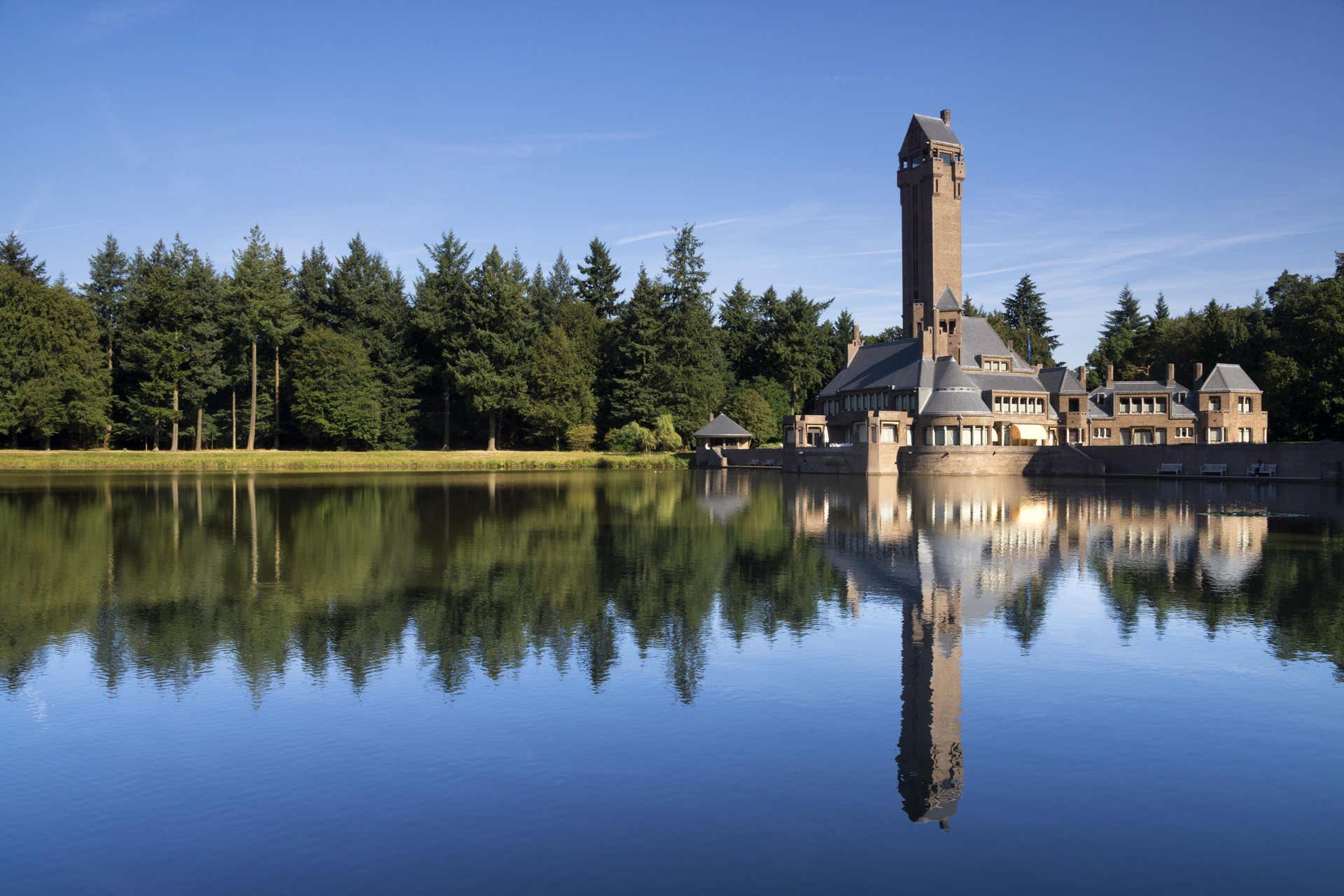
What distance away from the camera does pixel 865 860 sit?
8312 millimetres

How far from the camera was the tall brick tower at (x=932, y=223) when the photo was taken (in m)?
94.6

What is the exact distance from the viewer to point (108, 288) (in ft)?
335

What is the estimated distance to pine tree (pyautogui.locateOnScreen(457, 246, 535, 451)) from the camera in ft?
317

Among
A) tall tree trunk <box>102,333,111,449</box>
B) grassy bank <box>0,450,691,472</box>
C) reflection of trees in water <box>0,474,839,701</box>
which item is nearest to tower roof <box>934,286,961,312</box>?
grassy bank <box>0,450,691,472</box>

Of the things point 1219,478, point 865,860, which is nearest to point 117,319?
point 1219,478

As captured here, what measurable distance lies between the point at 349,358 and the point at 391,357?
7.00 m

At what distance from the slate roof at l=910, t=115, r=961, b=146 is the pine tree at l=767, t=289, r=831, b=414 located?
25.0m

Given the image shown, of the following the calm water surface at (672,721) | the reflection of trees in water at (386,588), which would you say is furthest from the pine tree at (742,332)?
the calm water surface at (672,721)

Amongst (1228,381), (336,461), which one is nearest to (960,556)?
(336,461)

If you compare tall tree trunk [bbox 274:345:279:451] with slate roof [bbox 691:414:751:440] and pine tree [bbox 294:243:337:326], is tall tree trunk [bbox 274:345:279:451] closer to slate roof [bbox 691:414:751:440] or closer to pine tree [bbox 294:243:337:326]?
pine tree [bbox 294:243:337:326]

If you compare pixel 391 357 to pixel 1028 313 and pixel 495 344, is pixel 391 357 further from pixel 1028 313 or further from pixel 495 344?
pixel 1028 313

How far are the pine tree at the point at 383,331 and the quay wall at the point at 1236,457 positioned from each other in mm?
62487

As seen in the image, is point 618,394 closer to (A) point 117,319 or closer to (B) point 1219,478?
(A) point 117,319

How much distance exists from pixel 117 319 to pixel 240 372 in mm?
15227
